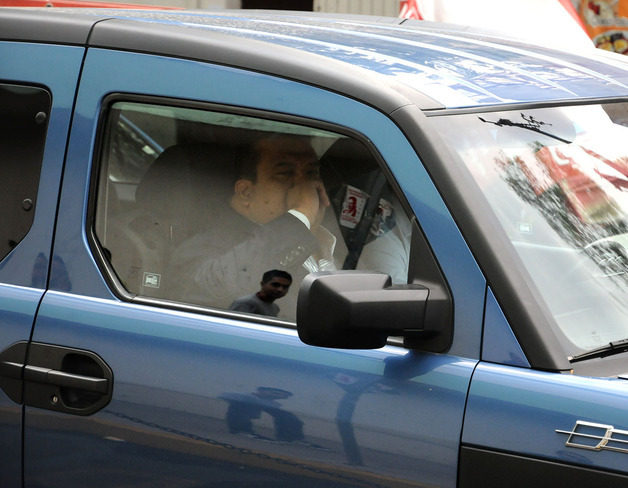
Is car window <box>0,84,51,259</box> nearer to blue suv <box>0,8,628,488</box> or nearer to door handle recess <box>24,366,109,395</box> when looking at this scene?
blue suv <box>0,8,628,488</box>

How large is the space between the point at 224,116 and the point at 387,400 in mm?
813

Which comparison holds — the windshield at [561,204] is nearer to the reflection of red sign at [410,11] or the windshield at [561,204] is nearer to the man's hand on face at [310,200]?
the man's hand on face at [310,200]

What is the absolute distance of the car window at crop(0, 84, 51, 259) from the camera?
2.86 meters

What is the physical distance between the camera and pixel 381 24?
11.6ft

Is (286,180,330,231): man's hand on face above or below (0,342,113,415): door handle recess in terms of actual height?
above

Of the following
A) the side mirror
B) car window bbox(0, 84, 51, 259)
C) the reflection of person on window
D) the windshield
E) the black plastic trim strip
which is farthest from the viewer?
car window bbox(0, 84, 51, 259)

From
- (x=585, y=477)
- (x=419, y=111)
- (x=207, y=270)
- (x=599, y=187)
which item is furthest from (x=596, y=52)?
(x=585, y=477)

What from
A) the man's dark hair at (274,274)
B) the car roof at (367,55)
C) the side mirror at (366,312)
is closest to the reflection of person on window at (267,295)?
the man's dark hair at (274,274)

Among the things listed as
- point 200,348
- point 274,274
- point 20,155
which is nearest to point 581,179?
point 274,274

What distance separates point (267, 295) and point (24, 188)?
0.73 m

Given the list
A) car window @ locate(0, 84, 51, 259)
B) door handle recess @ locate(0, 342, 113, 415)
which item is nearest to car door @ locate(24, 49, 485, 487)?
door handle recess @ locate(0, 342, 113, 415)

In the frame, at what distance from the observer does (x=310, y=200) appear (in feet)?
8.66

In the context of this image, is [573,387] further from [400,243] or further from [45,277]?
[45,277]

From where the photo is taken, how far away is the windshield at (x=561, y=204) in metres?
2.33
